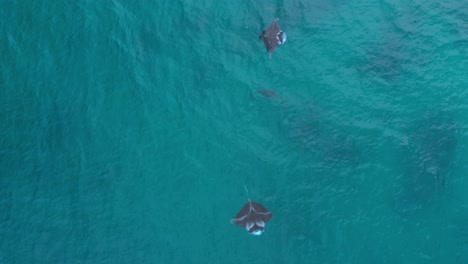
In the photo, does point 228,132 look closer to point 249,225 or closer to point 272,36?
point 249,225

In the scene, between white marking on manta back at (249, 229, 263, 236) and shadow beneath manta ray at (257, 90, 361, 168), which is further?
shadow beneath manta ray at (257, 90, 361, 168)

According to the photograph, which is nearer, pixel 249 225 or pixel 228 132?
pixel 249 225

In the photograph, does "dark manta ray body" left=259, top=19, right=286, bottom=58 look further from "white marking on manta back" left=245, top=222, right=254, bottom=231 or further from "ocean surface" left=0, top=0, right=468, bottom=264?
"white marking on manta back" left=245, top=222, right=254, bottom=231

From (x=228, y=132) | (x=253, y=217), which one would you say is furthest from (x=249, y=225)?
(x=228, y=132)

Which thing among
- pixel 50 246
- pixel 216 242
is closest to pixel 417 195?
pixel 216 242

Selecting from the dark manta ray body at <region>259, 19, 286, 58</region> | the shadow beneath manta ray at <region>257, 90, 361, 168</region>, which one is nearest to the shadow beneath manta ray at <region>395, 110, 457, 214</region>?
the shadow beneath manta ray at <region>257, 90, 361, 168</region>

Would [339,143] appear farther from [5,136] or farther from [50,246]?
[5,136]
